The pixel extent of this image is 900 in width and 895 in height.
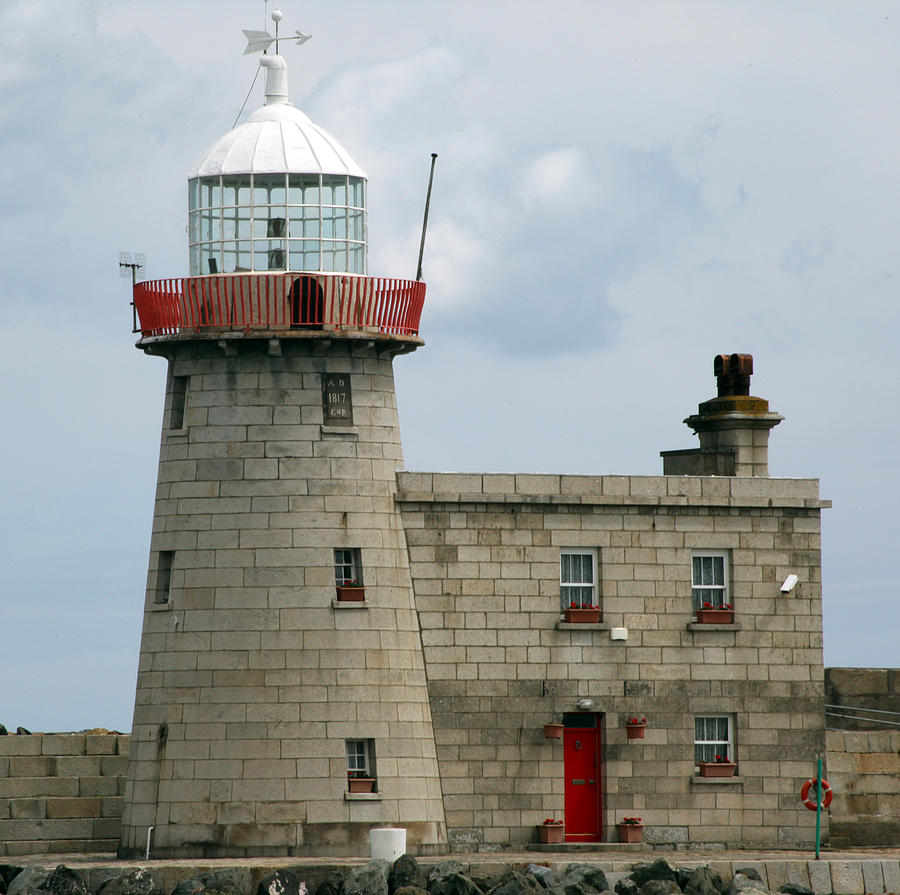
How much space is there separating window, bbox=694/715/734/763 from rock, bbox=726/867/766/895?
3526 millimetres

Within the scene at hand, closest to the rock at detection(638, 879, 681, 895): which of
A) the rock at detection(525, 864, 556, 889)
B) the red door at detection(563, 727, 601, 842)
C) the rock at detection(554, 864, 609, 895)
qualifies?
the rock at detection(554, 864, 609, 895)

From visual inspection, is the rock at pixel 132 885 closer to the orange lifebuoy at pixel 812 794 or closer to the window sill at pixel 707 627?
the window sill at pixel 707 627

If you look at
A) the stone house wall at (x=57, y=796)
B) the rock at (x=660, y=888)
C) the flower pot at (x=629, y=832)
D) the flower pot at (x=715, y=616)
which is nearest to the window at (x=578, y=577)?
the flower pot at (x=715, y=616)

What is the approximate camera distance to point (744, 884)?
93.3ft

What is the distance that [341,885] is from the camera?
1081 inches

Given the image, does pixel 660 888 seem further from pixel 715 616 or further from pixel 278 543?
pixel 278 543

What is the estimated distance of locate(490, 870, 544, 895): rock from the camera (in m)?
27.3

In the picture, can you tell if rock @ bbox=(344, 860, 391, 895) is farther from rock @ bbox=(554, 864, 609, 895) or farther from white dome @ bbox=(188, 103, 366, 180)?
white dome @ bbox=(188, 103, 366, 180)

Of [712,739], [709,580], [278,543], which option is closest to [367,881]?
[278,543]

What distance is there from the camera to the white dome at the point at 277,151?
102ft

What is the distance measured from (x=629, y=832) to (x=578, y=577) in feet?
12.9

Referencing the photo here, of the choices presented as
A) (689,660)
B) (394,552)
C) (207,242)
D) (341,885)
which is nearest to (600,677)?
(689,660)

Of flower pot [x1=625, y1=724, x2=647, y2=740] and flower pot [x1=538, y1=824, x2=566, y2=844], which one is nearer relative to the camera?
flower pot [x1=538, y1=824, x2=566, y2=844]

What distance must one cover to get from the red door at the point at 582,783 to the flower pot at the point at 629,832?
40 centimetres
